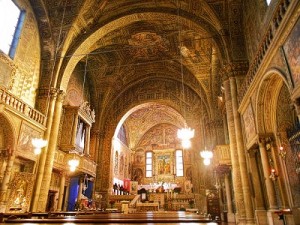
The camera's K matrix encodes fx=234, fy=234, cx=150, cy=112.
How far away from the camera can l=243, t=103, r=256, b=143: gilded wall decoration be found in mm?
7978

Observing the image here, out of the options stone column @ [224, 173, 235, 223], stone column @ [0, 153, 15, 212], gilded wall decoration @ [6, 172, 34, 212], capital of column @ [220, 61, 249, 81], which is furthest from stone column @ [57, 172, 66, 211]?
capital of column @ [220, 61, 249, 81]

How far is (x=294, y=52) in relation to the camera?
4934 millimetres

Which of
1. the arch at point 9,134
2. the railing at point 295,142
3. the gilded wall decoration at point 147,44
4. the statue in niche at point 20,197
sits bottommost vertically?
the statue in niche at point 20,197

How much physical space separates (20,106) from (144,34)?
8678mm

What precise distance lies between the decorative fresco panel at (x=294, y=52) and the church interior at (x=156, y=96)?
0.04 metres

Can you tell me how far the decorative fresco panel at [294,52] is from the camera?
4.79 metres

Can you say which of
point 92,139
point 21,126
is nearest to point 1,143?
point 21,126

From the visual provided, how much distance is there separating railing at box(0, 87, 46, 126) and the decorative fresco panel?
8762 mm

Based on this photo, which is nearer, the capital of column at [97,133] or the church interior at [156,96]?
the church interior at [156,96]

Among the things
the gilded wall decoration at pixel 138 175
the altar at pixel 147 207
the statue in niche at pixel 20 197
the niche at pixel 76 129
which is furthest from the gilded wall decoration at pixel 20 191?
the gilded wall decoration at pixel 138 175

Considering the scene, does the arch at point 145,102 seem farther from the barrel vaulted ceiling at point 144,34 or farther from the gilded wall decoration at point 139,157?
the gilded wall decoration at point 139,157

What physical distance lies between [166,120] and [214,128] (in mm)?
13100

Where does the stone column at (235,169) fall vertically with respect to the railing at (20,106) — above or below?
below

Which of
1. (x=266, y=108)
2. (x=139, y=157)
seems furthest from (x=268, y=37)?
(x=139, y=157)
